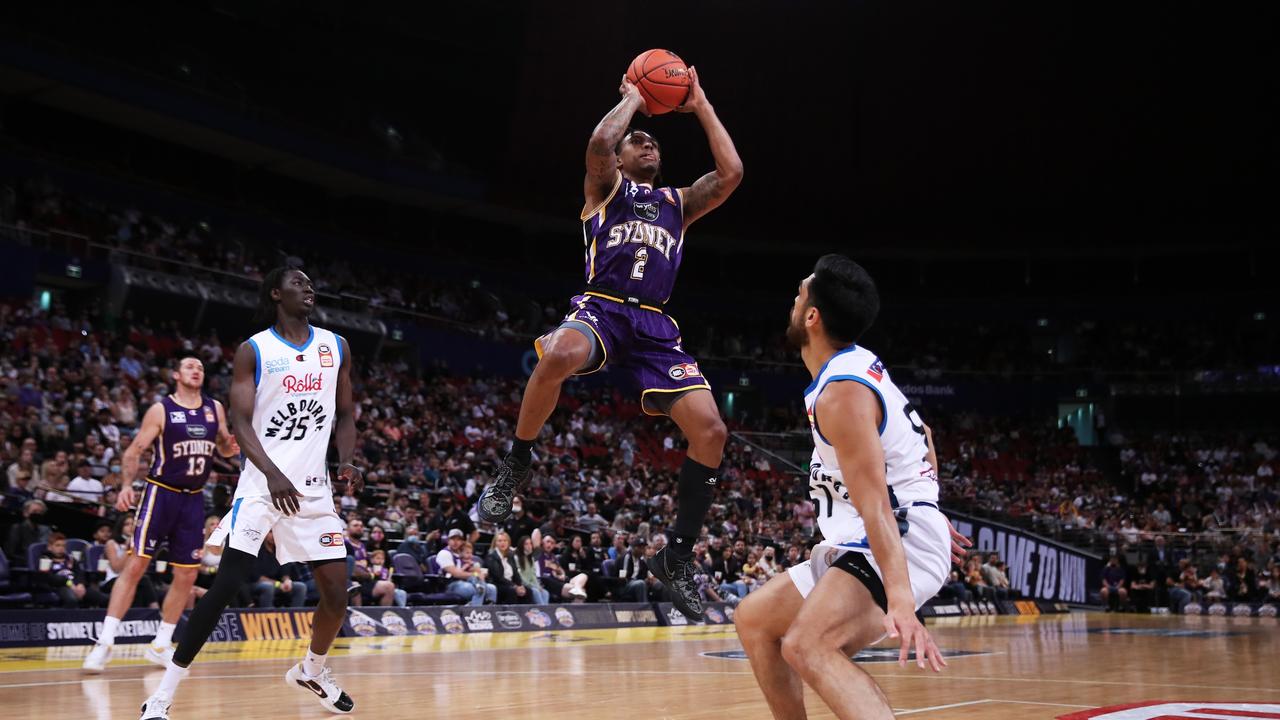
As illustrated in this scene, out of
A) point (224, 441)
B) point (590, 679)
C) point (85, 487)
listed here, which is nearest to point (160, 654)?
point (224, 441)

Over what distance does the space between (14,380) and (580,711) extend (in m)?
13.7

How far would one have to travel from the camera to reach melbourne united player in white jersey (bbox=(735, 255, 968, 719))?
13.9ft

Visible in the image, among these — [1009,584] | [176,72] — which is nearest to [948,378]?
[1009,584]

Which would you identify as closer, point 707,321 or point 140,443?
point 140,443

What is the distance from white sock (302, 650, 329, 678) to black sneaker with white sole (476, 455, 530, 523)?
4.92ft

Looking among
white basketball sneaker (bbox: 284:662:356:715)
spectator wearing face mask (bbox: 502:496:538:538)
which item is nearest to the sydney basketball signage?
spectator wearing face mask (bbox: 502:496:538:538)

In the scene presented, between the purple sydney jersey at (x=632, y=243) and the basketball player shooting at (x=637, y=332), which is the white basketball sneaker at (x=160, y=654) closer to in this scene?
the basketball player shooting at (x=637, y=332)

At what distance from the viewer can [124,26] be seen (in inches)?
1102

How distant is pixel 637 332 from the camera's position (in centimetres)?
664

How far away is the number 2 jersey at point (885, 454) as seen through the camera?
4.52 metres

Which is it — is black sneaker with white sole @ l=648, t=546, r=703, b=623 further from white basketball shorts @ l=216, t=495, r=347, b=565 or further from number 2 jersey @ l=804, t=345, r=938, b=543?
white basketball shorts @ l=216, t=495, r=347, b=565

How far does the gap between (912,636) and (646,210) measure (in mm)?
3453

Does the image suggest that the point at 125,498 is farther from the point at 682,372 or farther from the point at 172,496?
the point at 682,372

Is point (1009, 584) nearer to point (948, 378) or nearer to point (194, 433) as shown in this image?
point (948, 378)
